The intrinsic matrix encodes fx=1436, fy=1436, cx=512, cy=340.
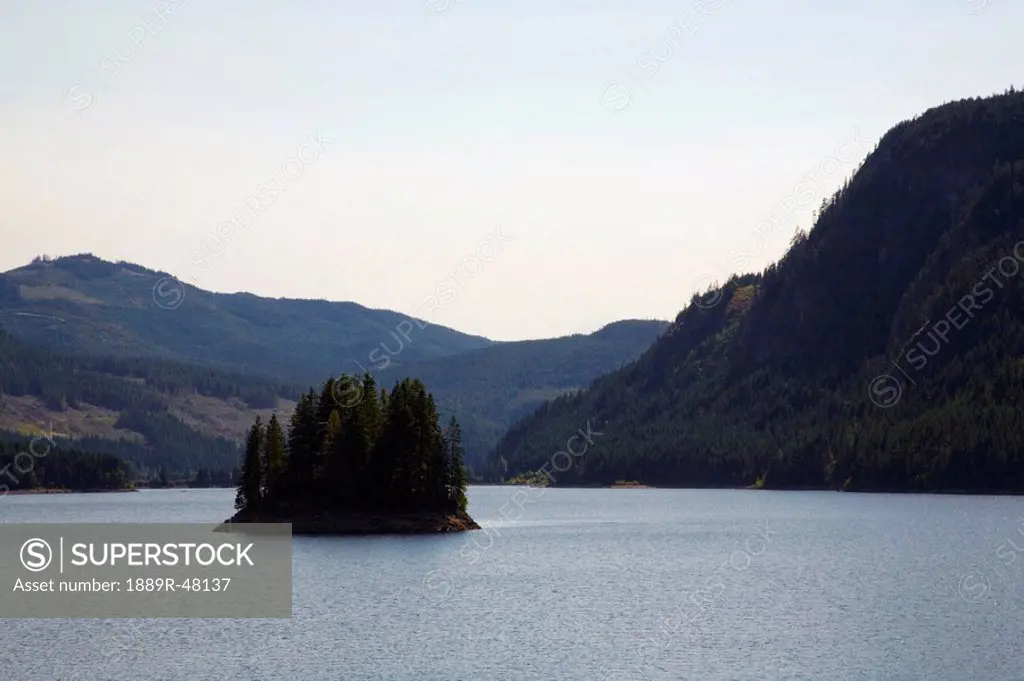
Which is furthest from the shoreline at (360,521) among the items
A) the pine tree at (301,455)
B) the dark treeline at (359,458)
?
the pine tree at (301,455)

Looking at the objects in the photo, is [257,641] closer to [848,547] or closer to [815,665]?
[815,665]

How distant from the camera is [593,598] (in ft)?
358

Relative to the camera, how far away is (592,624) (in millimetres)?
93438

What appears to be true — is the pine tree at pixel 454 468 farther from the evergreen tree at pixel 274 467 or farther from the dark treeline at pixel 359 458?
the evergreen tree at pixel 274 467

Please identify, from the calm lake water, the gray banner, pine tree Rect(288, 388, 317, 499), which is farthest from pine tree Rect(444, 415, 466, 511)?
the gray banner

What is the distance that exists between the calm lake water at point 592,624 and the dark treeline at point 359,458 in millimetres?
11153

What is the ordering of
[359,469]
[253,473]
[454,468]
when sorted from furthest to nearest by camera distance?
[253,473] → [454,468] → [359,469]

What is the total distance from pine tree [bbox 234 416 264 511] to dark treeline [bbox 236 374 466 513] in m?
0.11

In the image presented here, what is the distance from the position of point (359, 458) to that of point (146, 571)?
92.8ft

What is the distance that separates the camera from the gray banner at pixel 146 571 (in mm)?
104125

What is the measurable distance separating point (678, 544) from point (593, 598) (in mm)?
57479

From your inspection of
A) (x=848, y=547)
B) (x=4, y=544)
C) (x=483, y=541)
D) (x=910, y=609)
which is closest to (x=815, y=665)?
(x=910, y=609)

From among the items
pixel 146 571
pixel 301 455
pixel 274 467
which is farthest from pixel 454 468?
pixel 146 571

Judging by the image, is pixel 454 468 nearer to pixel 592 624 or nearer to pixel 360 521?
pixel 360 521
